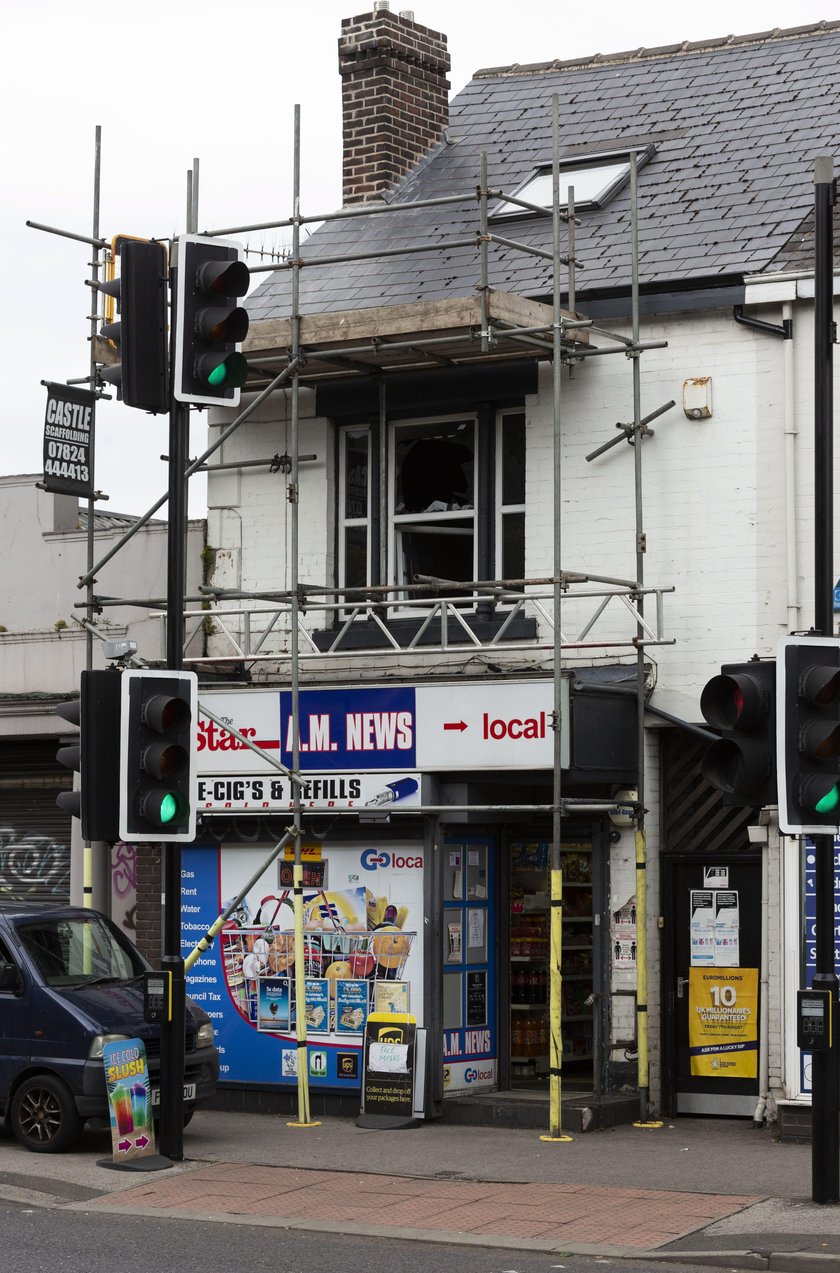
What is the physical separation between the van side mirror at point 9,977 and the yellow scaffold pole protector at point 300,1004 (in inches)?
88.4

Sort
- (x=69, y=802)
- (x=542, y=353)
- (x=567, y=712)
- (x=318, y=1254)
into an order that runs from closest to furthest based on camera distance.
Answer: (x=318, y=1254), (x=69, y=802), (x=567, y=712), (x=542, y=353)

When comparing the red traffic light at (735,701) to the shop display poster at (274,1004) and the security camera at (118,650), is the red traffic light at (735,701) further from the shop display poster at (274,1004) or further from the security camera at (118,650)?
the shop display poster at (274,1004)

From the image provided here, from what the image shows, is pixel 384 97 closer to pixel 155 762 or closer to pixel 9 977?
pixel 155 762

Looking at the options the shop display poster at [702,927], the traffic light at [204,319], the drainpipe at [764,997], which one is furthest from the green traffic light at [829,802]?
the shop display poster at [702,927]

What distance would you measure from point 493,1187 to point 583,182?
961 cm

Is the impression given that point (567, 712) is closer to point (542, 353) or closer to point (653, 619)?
point (653, 619)

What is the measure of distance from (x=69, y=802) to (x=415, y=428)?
18.9 ft

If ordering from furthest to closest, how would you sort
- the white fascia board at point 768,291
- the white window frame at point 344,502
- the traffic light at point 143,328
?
the white window frame at point 344,502
the white fascia board at point 768,291
the traffic light at point 143,328

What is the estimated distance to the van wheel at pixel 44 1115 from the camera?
1312cm

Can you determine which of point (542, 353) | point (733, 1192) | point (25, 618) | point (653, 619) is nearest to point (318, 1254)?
point (733, 1192)

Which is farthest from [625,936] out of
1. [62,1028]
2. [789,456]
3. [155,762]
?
[155,762]

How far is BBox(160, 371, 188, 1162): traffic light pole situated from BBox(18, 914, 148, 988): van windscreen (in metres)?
1.49

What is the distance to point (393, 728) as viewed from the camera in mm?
15398

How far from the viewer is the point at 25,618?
61.2 ft
